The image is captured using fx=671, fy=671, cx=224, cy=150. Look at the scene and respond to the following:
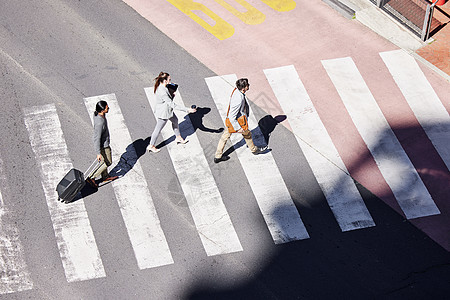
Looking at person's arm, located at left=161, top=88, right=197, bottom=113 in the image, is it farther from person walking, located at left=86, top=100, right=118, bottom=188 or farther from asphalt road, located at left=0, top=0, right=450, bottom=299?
asphalt road, located at left=0, top=0, right=450, bottom=299

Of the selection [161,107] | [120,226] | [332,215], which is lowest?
[120,226]

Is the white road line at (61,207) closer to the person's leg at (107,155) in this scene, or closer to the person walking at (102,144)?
the person walking at (102,144)

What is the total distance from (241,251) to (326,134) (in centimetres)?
377

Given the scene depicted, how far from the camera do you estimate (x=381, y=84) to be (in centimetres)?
1639

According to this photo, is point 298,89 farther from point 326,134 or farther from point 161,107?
point 161,107

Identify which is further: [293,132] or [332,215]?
[293,132]

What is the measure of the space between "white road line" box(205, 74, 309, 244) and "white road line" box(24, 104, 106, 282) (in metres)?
3.45

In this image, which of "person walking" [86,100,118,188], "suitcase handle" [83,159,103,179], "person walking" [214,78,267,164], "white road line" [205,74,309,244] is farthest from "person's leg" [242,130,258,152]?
"suitcase handle" [83,159,103,179]

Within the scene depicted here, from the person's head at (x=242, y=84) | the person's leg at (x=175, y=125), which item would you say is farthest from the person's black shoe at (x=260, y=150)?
the person's head at (x=242, y=84)

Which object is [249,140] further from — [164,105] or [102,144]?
[102,144]

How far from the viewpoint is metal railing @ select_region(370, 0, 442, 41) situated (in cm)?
1733

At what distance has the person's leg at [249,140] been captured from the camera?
1389cm

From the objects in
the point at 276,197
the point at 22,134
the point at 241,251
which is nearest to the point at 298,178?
the point at 276,197

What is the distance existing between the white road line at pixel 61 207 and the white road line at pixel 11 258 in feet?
2.36
